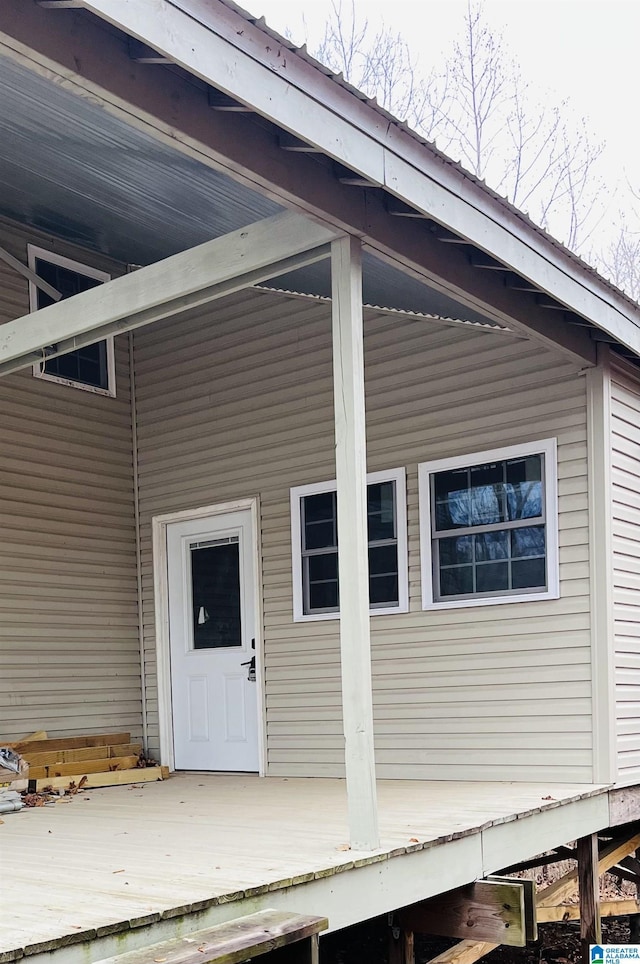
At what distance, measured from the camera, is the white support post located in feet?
13.4

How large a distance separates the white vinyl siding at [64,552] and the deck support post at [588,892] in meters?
3.97

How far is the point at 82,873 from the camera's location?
148 inches

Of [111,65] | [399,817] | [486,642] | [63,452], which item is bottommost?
[399,817]

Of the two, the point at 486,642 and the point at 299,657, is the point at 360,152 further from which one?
the point at 299,657

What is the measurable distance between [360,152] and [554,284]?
70.0 inches

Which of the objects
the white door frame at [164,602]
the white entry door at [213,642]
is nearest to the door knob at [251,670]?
the white entry door at [213,642]

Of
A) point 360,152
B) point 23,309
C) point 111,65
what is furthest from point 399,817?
point 23,309

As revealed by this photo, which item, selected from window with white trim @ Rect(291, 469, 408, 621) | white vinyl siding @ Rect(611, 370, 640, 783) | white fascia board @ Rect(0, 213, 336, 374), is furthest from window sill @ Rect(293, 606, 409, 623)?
white fascia board @ Rect(0, 213, 336, 374)

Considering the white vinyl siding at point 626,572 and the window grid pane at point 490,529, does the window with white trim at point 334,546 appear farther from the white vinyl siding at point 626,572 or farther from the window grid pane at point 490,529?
the white vinyl siding at point 626,572

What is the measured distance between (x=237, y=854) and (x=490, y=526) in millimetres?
3213

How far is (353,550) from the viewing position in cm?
421

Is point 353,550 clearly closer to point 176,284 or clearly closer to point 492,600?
point 176,284

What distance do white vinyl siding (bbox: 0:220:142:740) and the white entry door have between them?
463 millimetres

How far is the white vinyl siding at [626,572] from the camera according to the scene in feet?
20.2
